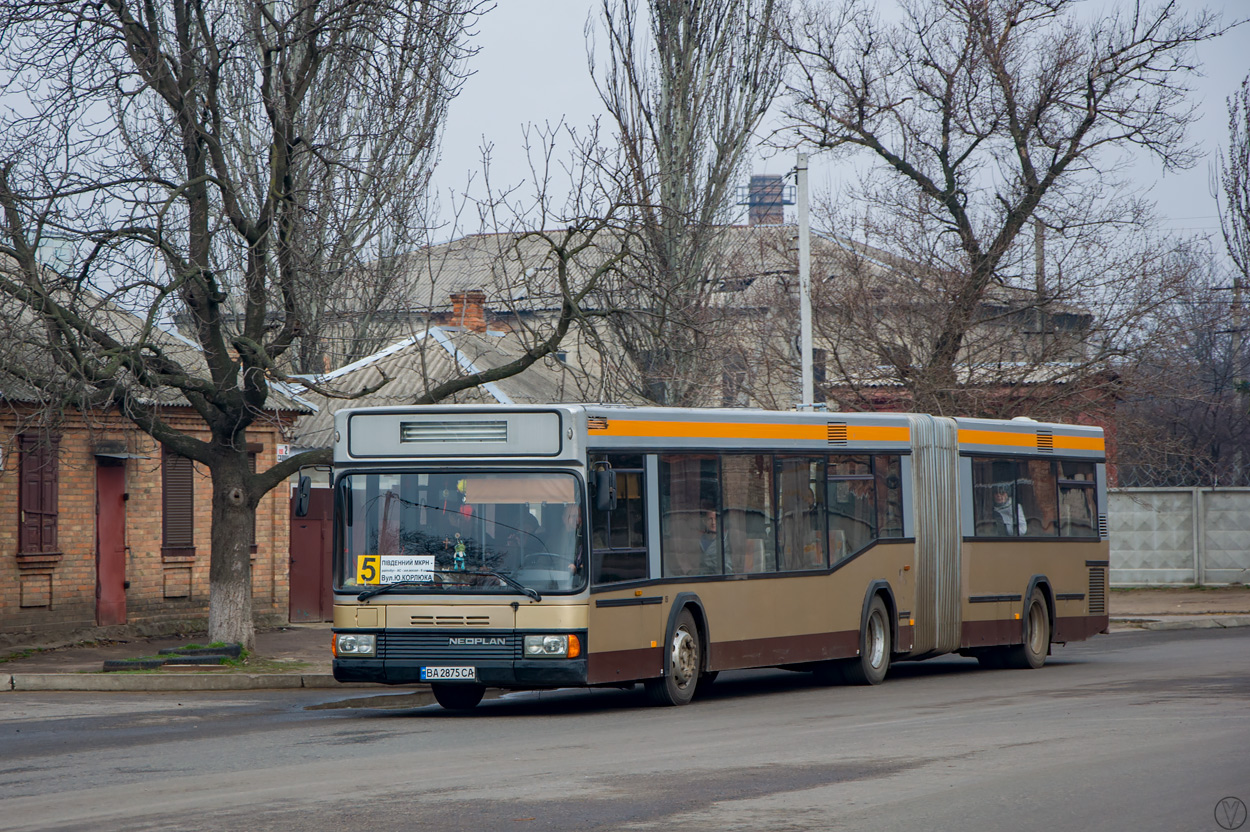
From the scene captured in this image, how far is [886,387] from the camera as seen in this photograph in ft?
88.1

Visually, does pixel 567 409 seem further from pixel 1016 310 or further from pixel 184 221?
pixel 1016 310

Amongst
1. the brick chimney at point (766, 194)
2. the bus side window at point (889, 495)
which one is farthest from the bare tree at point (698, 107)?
the bus side window at point (889, 495)

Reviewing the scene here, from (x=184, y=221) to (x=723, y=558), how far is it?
7742 millimetres

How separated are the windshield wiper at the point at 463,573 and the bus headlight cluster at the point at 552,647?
34cm

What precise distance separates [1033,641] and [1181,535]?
1544 centimetres

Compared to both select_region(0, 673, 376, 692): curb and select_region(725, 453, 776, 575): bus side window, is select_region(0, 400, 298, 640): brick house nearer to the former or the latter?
select_region(0, 673, 376, 692): curb

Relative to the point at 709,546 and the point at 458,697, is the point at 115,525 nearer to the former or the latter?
the point at 458,697

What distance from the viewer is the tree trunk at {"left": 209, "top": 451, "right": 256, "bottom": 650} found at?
17.7 meters

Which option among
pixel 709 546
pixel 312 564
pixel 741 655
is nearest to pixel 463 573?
pixel 709 546

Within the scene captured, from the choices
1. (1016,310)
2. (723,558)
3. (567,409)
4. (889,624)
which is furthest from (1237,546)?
(567,409)

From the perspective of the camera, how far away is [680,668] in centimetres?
1387

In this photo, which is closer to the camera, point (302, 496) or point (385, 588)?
point (385, 588)

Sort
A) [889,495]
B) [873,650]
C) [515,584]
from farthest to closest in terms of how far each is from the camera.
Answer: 1. [889,495]
2. [873,650]
3. [515,584]

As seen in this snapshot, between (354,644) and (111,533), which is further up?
(111,533)
